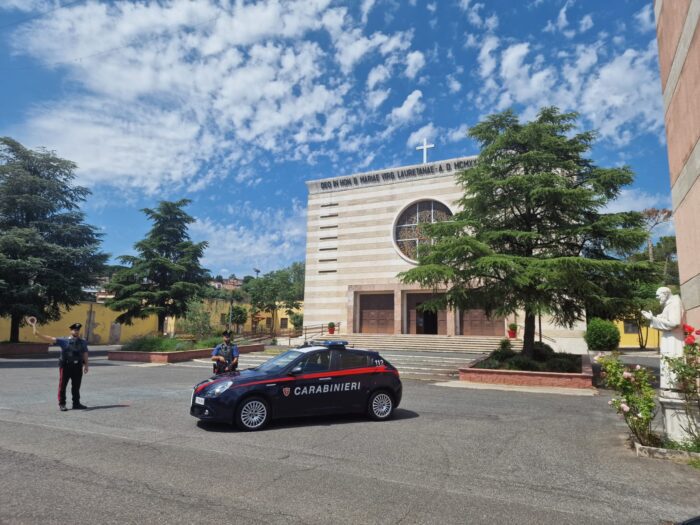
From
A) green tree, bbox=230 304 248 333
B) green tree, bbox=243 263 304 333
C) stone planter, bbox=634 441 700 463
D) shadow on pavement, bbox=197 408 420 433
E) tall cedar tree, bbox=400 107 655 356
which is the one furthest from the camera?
green tree, bbox=243 263 304 333

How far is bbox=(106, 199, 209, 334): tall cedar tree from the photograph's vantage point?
2931cm

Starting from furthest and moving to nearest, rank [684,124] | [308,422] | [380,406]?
1. [380,406]
2. [684,124]
3. [308,422]

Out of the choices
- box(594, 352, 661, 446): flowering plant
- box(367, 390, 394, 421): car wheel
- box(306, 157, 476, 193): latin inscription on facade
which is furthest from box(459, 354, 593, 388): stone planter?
box(306, 157, 476, 193): latin inscription on facade

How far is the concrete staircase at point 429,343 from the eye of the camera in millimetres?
28328

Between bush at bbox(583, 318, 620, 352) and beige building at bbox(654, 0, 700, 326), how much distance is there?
2188 cm

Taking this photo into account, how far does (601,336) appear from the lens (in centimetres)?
2953

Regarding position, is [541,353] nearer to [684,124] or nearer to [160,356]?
[684,124]

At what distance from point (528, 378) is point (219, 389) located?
11.2 meters

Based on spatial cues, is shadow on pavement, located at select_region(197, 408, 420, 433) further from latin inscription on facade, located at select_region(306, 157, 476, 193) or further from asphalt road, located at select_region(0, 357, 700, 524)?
latin inscription on facade, located at select_region(306, 157, 476, 193)

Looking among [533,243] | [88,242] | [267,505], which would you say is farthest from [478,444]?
[88,242]

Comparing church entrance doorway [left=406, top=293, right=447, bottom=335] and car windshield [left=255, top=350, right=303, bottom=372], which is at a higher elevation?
church entrance doorway [left=406, top=293, right=447, bottom=335]

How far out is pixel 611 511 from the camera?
4656 mm

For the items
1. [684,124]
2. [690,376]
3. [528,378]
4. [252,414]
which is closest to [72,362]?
[252,414]

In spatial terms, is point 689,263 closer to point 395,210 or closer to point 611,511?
point 611,511
